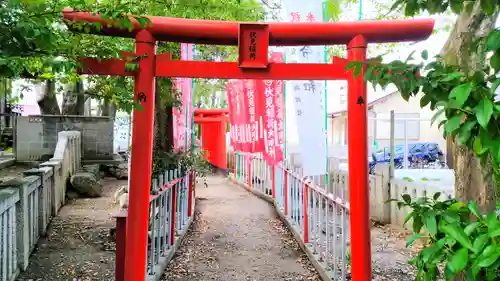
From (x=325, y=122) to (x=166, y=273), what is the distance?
136 inches

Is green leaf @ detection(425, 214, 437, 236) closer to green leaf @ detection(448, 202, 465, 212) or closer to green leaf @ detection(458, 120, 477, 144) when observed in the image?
green leaf @ detection(448, 202, 465, 212)

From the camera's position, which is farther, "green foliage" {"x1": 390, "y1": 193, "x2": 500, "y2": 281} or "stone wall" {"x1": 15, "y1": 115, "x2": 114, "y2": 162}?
"stone wall" {"x1": 15, "y1": 115, "x2": 114, "y2": 162}

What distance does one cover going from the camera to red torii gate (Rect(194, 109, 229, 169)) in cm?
2012

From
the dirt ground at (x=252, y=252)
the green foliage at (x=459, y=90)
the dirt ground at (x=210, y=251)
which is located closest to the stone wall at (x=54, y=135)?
the dirt ground at (x=210, y=251)

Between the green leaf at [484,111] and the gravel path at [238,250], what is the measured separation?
4.60 metres

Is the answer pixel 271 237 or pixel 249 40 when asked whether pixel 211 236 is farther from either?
pixel 249 40

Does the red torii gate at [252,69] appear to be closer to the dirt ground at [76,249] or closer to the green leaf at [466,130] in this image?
the dirt ground at [76,249]

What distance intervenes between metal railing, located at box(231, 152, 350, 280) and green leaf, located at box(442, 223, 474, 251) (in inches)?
135

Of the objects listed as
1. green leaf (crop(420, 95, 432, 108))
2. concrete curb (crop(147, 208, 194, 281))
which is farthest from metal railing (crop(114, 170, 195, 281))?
green leaf (crop(420, 95, 432, 108))

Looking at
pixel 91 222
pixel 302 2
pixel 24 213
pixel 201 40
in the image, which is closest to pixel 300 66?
pixel 201 40

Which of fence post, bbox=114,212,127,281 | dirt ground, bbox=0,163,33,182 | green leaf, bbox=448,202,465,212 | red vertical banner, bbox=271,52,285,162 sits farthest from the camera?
dirt ground, bbox=0,163,33,182

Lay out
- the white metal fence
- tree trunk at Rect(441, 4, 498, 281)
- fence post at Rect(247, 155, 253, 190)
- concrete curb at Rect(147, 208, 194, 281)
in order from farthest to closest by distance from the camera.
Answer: fence post at Rect(247, 155, 253, 190) → concrete curb at Rect(147, 208, 194, 281) → the white metal fence → tree trunk at Rect(441, 4, 498, 281)

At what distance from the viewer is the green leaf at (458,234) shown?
3.78 feet

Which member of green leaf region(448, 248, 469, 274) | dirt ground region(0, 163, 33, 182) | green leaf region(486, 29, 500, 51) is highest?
green leaf region(486, 29, 500, 51)
